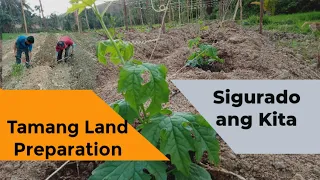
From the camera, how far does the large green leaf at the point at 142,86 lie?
1386 mm

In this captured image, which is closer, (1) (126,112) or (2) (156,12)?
(1) (126,112)

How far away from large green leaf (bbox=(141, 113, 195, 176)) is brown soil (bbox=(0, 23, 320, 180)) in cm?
46

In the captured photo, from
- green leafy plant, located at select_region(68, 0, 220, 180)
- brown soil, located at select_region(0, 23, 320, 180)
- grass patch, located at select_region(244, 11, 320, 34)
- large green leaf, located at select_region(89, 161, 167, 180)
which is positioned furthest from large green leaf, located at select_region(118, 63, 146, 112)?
grass patch, located at select_region(244, 11, 320, 34)

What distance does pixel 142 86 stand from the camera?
4.67ft

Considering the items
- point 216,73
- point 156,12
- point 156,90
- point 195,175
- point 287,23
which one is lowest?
point 195,175

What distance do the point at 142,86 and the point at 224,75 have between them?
108 inches

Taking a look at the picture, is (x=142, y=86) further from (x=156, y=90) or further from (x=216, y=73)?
(x=216, y=73)

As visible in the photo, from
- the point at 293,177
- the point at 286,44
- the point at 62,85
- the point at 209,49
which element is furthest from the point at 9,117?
the point at 286,44

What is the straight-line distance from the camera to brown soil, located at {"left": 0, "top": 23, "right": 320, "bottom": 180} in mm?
1841

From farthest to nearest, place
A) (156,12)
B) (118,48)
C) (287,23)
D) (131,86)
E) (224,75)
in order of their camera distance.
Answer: (156,12) < (287,23) < (224,75) < (118,48) < (131,86)

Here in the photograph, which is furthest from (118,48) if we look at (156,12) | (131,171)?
(156,12)

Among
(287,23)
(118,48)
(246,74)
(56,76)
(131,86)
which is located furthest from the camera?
(287,23)

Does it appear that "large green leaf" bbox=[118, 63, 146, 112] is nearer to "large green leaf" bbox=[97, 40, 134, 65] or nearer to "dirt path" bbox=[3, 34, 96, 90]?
"large green leaf" bbox=[97, 40, 134, 65]

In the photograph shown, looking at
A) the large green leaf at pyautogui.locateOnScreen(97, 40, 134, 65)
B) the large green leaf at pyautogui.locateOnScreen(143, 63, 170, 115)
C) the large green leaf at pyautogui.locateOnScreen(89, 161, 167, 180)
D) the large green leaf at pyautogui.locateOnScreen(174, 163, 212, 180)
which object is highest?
the large green leaf at pyautogui.locateOnScreen(97, 40, 134, 65)
